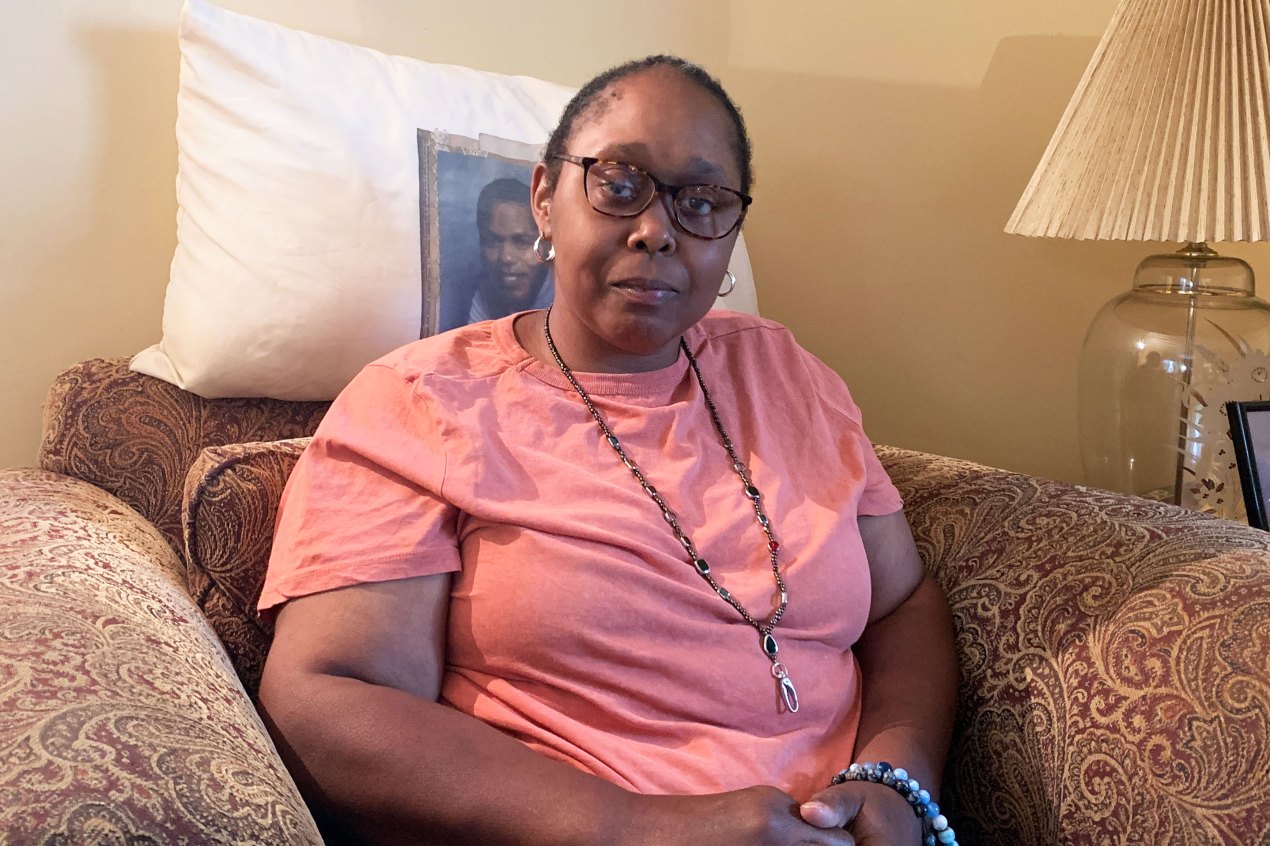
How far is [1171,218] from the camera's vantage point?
1.28 metres

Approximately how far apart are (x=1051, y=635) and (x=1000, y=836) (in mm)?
200

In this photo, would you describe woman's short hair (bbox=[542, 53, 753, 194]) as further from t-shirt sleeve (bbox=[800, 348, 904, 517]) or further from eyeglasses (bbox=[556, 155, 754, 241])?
t-shirt sleeve (bbox=[800, 348, 904, 517])

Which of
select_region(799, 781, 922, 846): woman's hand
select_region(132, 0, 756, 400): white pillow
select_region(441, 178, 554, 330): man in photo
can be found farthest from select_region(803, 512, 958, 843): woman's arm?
select_region(132, 0, 756, 400): white pillow

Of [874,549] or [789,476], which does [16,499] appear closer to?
[789,476]

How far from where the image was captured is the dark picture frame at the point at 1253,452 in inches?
48.9

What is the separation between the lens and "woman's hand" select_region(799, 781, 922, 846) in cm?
86

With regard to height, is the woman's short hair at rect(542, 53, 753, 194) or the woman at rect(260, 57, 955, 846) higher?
the woman's short hair at rect(542, 53, 753, 194)

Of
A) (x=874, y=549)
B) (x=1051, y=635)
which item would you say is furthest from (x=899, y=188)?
(x=1051, y=635)

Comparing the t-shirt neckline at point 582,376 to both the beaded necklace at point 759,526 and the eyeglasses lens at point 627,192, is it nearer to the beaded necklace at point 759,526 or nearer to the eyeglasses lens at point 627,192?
the beaded necklace at point 759,526

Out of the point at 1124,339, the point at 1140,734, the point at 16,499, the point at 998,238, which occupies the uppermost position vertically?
the point at 998,238

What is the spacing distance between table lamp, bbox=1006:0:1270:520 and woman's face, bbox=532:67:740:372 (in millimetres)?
563

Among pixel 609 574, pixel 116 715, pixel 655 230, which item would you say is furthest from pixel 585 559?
pixel 116 715

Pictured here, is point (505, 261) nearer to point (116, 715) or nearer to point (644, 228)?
point (644, 228)

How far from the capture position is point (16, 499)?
1.00 metres
